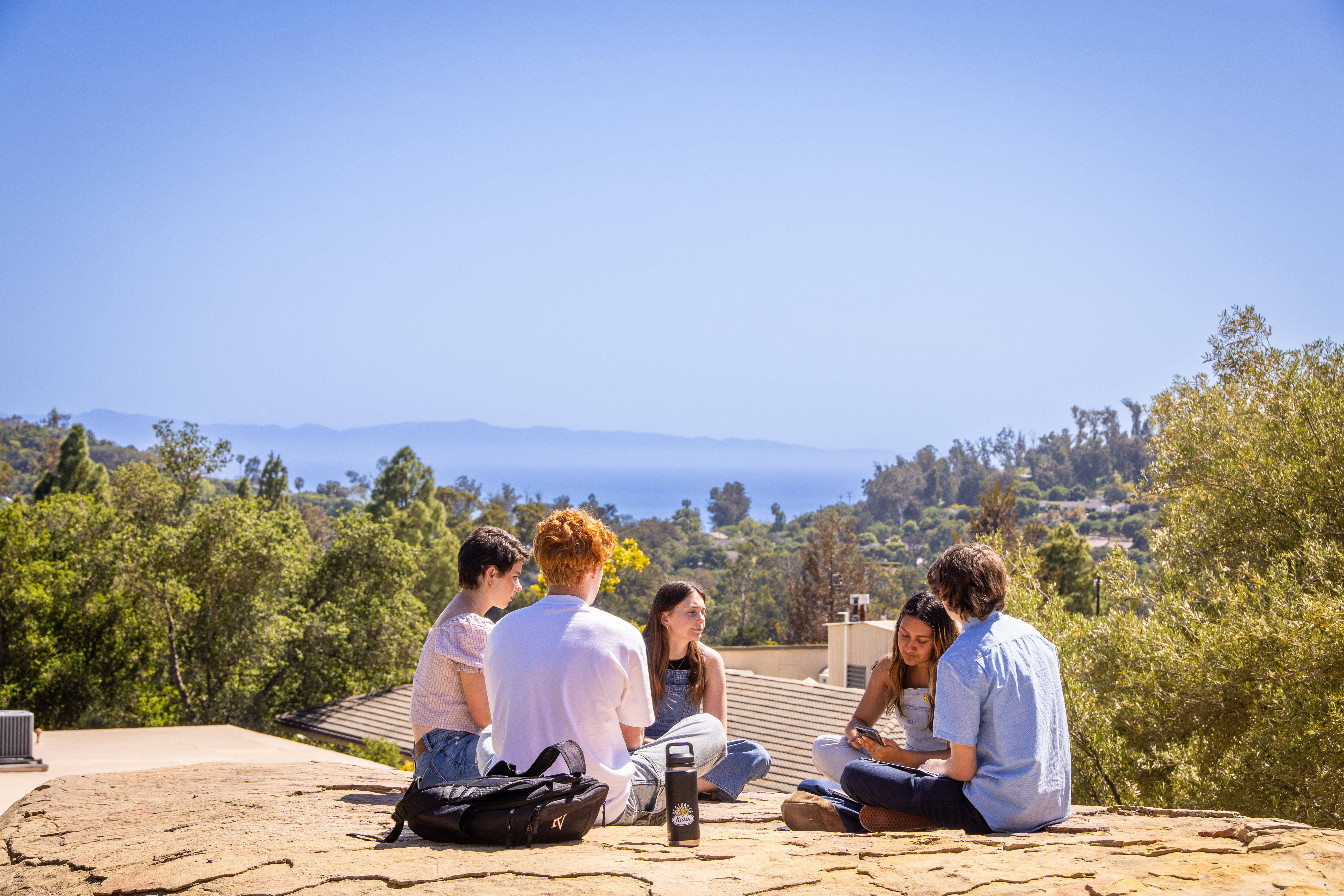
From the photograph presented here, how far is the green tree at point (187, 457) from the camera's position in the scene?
23.6 metres

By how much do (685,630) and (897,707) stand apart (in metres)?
1.10

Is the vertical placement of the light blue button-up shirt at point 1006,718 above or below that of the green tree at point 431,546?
above

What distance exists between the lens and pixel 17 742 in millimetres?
8609

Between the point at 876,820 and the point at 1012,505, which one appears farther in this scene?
the point at 1012,505

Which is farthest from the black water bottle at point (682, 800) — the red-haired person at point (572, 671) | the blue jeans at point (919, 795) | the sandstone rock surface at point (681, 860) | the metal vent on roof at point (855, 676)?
the metal vent on roof at point (855, 676)

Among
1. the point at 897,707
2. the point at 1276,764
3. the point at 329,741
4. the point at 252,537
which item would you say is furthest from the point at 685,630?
the point at 252,537

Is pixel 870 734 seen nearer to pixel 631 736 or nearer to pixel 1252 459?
pixel 631 736

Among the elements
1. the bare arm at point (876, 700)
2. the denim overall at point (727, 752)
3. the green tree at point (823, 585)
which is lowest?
the green tree at point (823, 585)

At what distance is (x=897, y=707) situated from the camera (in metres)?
4.46

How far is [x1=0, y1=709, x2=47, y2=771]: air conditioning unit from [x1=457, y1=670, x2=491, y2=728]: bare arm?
7026mm

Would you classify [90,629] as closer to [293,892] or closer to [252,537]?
[252,537]

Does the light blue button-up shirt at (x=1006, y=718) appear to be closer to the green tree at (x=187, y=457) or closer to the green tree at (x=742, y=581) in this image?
the green tree at (x=187, y=457)

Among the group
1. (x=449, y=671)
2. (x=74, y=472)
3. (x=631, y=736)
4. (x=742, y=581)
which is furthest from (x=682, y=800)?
(x=742, y=581)

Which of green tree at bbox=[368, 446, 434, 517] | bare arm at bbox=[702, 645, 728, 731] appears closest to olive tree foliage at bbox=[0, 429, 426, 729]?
bare arm at bbox=[702, 645, 728, 731]
